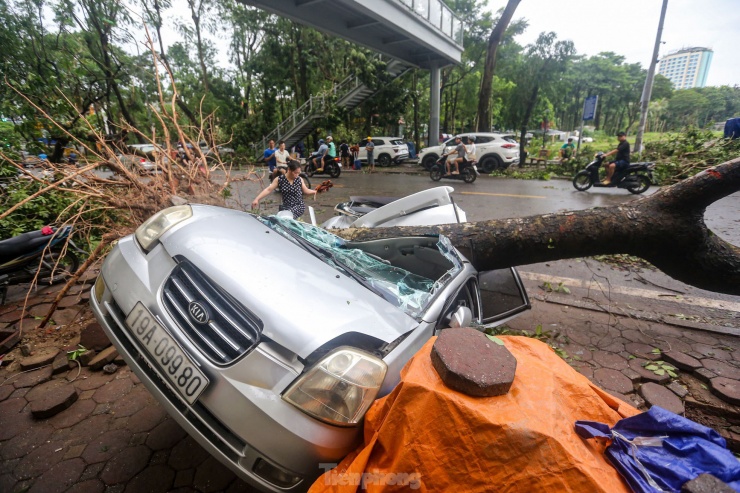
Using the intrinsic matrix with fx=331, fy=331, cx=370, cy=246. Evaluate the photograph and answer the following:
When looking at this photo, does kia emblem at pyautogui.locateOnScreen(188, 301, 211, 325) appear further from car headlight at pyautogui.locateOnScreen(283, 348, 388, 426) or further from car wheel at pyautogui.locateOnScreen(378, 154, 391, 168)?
car wheel at pyautogui.locateOnScreen(378, 154, 391, 168)

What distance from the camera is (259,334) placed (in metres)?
1.29

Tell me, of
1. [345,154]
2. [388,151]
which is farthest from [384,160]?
[345,154]

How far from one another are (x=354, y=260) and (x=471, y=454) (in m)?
1.49

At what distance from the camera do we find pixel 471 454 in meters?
1.05

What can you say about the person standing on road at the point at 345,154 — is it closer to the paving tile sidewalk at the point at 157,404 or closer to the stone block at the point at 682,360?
the paving tile sidewalk at the point at 157,404

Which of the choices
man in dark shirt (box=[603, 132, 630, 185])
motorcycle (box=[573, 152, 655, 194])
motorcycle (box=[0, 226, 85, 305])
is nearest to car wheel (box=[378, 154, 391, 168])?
motorcycle (box=[573, 152, 655, 194])

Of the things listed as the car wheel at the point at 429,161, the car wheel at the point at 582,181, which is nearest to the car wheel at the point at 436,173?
the car wheel at the point at 429,161

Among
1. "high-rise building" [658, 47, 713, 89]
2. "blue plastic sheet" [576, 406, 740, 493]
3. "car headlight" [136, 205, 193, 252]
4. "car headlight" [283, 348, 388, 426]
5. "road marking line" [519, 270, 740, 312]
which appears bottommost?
"road marking line" [519, 270, 740, 312]

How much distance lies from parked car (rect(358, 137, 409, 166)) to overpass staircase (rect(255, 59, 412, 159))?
3400mm

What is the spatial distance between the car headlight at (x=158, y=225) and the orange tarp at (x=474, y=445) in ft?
4.83

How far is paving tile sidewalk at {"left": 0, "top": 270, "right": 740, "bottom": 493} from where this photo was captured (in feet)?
5.55

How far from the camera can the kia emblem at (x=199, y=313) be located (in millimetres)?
1381

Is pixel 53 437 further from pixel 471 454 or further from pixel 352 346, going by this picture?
pixel 471 454

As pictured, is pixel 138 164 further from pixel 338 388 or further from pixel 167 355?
pixel 338 388
